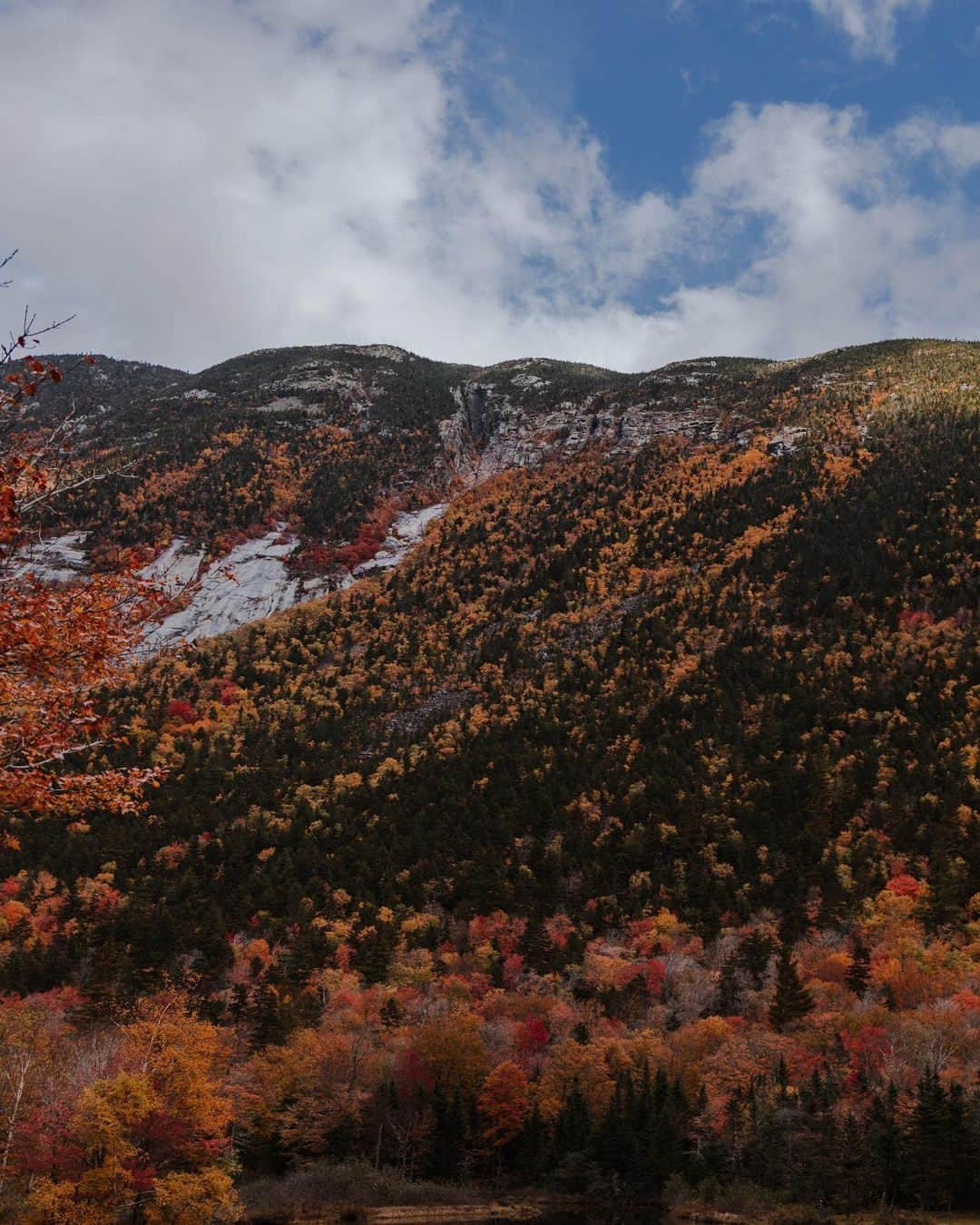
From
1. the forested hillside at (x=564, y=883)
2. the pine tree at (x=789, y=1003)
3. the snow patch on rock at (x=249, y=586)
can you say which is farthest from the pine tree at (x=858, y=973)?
the snow patch on rock at (x=249, y=586)

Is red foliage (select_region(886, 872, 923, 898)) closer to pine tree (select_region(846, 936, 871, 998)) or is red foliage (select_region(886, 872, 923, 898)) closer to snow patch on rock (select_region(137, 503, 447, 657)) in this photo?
pine tree (select_region(846, 936, 871, 998))

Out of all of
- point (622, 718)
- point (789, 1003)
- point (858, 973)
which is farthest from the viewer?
point (622, 718)

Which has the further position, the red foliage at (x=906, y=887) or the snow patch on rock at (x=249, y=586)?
the snow patch on rock at (x=249, y=586)

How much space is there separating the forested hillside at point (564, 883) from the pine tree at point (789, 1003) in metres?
0.32

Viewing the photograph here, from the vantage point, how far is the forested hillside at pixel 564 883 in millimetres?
54281

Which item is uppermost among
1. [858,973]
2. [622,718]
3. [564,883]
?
[622,718]

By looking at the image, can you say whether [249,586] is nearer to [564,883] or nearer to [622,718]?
[622,718]

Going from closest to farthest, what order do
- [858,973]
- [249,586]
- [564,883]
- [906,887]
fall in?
1. [858,973]
2. [906,887]
3. [564,883]
4. [249,586]

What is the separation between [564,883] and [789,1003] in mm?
31108

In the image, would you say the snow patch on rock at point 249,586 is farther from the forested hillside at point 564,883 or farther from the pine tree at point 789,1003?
the pine tree at point 789,1003

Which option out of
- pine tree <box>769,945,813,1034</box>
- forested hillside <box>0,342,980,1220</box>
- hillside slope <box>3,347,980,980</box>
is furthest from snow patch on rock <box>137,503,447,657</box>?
pine tree <box>769,945,813,1034</box>

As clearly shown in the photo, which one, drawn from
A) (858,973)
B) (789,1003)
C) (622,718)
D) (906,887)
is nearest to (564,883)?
(789,1003)

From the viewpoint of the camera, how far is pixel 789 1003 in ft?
217

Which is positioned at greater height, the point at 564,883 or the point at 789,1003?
the point at 564,883
